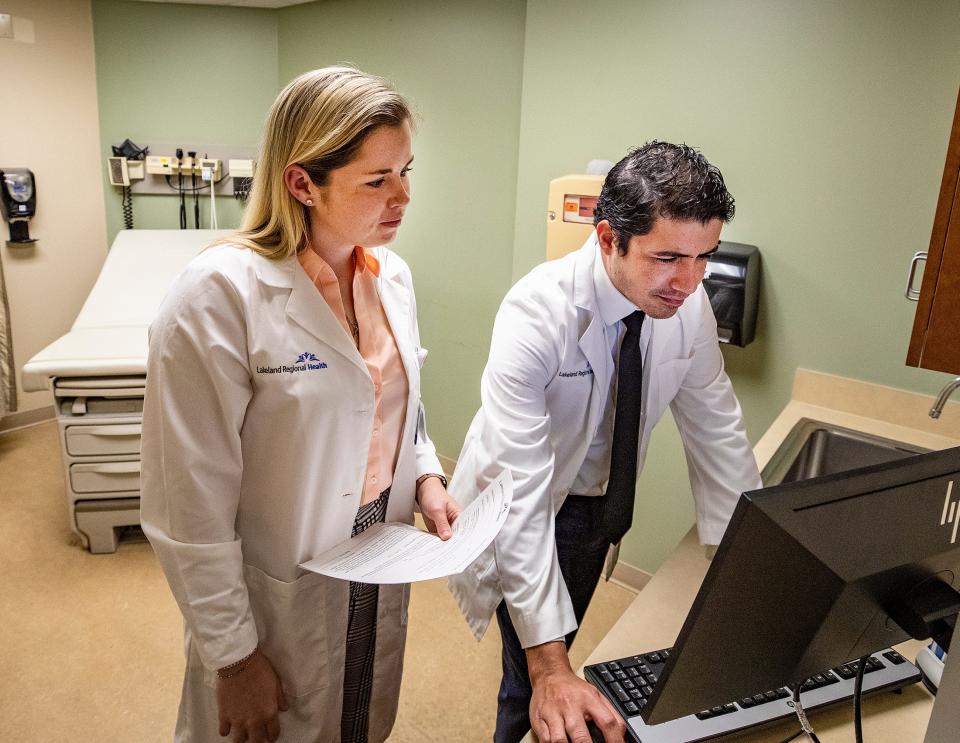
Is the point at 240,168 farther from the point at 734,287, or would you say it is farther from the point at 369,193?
the point at 369,193

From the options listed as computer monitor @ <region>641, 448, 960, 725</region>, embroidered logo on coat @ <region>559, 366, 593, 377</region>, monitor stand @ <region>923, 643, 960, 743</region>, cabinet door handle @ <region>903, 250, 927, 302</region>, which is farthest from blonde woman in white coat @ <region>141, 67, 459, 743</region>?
cabinet door handle @ <region>903, 250, 927, 302</region>

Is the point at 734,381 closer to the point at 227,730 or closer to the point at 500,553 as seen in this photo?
the point at 500,553

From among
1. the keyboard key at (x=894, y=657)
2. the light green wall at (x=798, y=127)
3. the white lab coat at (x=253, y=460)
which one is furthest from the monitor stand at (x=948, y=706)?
the light green wall at (x=798, y=127)

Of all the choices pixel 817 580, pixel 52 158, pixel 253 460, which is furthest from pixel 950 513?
pixel 52 158

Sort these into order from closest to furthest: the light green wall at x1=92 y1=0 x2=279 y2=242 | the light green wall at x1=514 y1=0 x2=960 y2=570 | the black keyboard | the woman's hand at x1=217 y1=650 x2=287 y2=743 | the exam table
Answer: the black keyboard < the woman's hand at x1=217 y1=650 x2=287 y2=743 < the light green wall at x1=514 y1=0 x2=960 y2=570 < the exam table < the light green wall at x1=92 y1=0 x2=279 y2=242

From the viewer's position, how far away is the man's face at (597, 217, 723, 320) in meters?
1.20

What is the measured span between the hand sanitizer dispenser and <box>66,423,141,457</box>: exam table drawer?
1416 millimetres

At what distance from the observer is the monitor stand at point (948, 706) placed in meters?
0.70

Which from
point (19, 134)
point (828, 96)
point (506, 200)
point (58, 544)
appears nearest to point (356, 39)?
point (506, 200)

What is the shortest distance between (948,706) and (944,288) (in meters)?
0.61

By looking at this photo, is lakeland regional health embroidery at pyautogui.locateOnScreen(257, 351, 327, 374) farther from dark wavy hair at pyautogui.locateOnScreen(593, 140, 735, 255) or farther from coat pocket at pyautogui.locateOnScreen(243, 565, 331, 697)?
dark wavy hair at pyautogui.locateOnScreen(593, 140, 735, 255)

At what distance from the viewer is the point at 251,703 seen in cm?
115

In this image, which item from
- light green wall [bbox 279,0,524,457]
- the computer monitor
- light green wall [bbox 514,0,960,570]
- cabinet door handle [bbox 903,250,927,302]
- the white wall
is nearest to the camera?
the computer monitor

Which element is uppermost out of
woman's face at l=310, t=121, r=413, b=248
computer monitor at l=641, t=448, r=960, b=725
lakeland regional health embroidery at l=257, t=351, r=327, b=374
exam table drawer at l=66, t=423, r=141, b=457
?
woman's face at l=310, t=121, r=413, b=248
